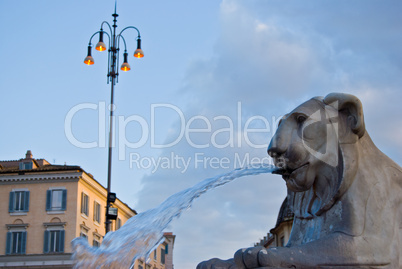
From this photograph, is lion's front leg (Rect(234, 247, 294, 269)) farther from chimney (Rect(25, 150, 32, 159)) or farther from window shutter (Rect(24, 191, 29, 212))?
chimney (Rect(25, 150, 32, 159))

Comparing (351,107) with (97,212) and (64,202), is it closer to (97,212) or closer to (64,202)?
(64,202)

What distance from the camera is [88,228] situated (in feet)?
193

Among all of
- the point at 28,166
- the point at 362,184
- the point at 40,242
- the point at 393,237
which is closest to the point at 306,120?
the point at 362,184

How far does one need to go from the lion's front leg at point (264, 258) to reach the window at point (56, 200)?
54882 mm

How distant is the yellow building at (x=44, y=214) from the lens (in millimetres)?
56469

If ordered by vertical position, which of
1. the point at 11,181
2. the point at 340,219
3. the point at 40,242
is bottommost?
the point at 340,219

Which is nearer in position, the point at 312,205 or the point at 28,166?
the point at 312,205

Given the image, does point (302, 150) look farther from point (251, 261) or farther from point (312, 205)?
point (251, 261)

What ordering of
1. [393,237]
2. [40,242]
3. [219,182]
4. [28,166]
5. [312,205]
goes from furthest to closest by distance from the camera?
1. [28,166]
2. [40,242]
3. [219,182]
4. [312,205]
5. [393,237]

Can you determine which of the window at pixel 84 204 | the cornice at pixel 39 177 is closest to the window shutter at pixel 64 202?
the cornice at pixel 39 177

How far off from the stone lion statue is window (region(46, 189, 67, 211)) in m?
54.5

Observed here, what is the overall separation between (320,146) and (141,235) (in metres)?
1.66

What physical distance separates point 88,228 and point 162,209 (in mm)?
54840

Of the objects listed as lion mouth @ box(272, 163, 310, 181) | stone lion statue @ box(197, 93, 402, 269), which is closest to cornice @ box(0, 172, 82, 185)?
lion mouth @ box(272, 163, 310, 181)
